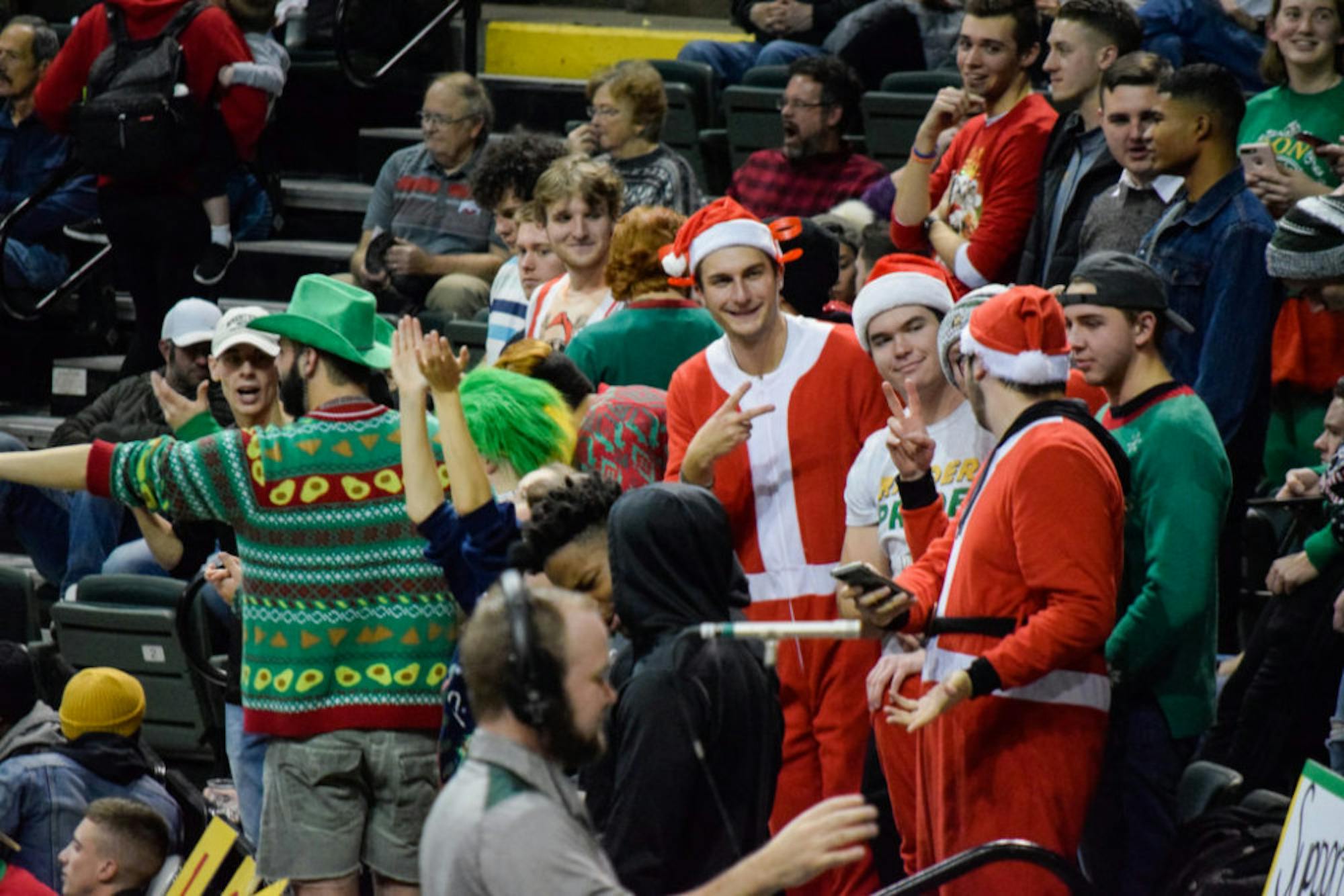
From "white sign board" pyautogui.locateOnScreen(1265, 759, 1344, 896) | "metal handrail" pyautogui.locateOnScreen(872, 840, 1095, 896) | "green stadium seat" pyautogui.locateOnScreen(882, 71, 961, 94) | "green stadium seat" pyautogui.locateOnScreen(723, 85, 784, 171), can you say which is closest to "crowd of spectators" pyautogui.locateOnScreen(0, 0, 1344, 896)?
"metal handrail" pyautogui.locateOnScreen(872, 840, 1095, 896)

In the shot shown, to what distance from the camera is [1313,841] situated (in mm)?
3893

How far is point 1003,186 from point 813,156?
1.73 metres

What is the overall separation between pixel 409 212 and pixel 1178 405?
4.26 m

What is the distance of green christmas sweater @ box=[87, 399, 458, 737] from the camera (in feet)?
14.5

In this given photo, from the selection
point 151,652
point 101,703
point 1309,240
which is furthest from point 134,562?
point 1309,240

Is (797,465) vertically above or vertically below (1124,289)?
below

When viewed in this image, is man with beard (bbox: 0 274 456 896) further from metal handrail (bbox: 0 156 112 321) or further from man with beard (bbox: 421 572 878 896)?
metal handrail (bbox: 0 156 112 321)

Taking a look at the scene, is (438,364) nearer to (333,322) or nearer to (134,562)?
(333,322)

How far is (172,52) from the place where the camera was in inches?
330

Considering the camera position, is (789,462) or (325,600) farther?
(789,462)

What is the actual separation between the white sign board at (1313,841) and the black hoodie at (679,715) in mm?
987

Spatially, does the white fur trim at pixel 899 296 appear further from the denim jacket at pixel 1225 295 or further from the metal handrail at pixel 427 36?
the metal handrail at pixel 427 36

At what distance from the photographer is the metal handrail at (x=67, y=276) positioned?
886 centimetres

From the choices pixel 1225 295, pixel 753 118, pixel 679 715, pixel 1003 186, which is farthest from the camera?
pixel 753 118
